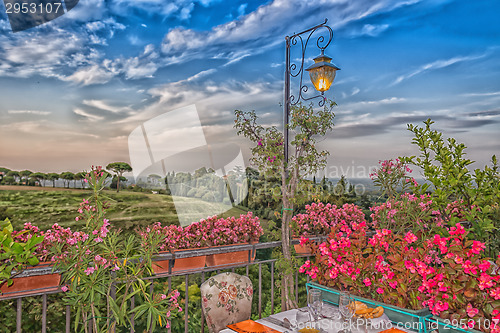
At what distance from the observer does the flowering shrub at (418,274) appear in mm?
1667

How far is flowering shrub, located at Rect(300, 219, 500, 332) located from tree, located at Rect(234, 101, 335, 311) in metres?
0.71

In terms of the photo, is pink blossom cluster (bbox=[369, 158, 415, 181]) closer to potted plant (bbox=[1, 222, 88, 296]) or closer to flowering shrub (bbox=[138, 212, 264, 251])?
flowering shrub (bbox=[138, 212, 264, 251])

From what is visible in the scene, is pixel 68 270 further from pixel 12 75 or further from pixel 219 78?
pixel 219 78

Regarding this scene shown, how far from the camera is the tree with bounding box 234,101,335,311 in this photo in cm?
318

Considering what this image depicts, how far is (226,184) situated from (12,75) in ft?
10.6

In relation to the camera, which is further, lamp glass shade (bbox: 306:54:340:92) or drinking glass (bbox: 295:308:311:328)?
lamp glass shade (bbox: 306:54:340:92)

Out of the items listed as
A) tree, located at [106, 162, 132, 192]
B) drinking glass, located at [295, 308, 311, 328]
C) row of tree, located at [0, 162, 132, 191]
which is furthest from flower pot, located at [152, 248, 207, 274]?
tree, located at [106, 162, 132, 192]

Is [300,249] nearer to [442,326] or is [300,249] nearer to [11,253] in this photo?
[442,326]

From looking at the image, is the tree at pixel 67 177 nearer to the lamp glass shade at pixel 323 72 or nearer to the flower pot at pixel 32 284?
the flower pot at pixel 32 284

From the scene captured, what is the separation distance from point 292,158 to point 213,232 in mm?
990

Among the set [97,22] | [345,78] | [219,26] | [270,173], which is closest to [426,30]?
[345,78]

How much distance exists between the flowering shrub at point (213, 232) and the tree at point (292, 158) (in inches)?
14.5

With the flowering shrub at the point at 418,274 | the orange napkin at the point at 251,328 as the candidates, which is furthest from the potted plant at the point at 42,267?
the flowering shrub at the point at 418,274

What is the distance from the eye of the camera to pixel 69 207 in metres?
4.86
